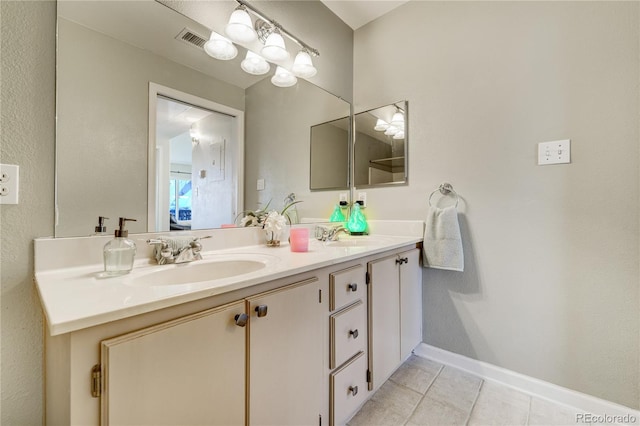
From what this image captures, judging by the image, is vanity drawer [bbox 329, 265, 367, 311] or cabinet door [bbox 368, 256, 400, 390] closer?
vanity drawer [bbox 329, 265, 367, 311]

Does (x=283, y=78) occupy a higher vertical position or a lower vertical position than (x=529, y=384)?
higher

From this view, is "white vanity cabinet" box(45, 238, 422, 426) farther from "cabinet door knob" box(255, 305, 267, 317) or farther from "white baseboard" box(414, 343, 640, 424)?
"white baseboard" box(414, 343, 640, 424)

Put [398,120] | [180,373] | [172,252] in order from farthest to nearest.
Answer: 1. [398,120]
2. [172,252]
3. [180,373]

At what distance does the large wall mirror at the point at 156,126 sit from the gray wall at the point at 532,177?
98cm

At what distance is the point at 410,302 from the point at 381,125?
3.93 feet

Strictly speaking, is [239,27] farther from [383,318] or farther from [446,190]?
[383,318]

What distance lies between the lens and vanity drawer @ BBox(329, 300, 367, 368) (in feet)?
3.33

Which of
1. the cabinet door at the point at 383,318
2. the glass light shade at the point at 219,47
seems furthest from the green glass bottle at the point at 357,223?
the glass light shade at the point at 219,47

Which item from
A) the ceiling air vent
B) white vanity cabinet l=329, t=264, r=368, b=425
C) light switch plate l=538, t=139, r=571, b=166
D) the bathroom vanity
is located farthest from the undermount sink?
light switch plate l=538, t=139, r=571, b=166

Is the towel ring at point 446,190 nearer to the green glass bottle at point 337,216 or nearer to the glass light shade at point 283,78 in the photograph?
the green glass bottle at point 337,216

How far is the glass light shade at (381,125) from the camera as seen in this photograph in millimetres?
1869

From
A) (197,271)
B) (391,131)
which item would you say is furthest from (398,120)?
(197,271)

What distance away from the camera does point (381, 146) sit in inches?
74.2

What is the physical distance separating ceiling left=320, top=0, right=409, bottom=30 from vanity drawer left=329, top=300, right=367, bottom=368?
Result: 1.93m
